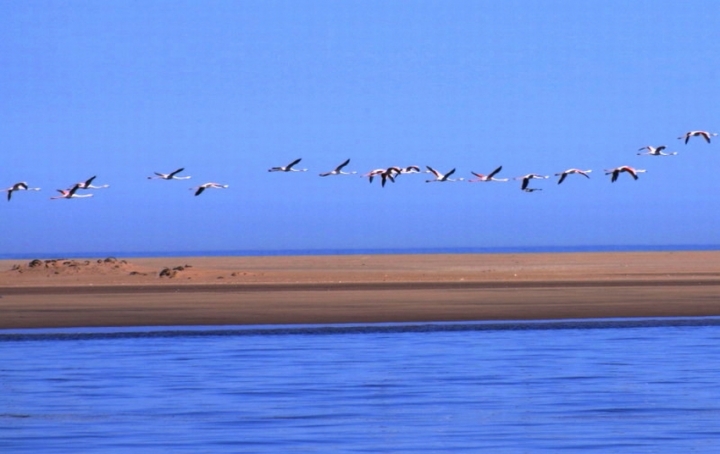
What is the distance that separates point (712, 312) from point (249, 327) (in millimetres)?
12322

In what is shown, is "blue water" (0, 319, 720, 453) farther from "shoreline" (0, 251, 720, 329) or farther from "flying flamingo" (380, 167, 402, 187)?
"flying flamingo" (380, 167, 402, 187)

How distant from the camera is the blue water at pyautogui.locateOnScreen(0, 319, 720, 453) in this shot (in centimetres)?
1507

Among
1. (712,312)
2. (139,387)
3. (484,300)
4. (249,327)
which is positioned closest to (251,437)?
(139,387)

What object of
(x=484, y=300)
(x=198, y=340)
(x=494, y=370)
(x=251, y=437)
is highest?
(x=251, y=437)

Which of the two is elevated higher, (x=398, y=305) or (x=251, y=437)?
(x=251, y=437)

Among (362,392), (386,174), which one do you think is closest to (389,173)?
(386,174)

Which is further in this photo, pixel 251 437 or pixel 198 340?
pixel 198 340

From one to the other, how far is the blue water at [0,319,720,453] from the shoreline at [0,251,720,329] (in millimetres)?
5002

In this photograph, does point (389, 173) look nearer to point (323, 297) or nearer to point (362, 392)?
point (323, 297)

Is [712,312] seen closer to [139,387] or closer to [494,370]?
[494,370]

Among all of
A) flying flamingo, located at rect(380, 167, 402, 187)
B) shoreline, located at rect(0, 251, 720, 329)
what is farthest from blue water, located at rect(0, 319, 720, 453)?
flying flamingo, located at rect(380, 167, 402, 187)

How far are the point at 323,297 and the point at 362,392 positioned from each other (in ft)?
78.4

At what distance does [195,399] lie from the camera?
18.2m

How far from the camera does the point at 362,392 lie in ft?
61.8
